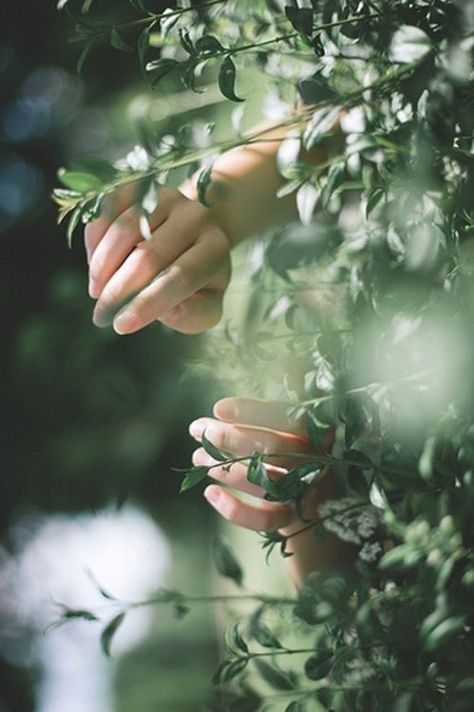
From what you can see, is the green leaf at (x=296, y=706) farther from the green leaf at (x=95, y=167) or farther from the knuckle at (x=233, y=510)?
the green leaf at (x=95, y=167)

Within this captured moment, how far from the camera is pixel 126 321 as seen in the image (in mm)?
651

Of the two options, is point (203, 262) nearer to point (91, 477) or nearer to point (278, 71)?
point (278, 71)

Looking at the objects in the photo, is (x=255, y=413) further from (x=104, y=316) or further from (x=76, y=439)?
(x=76, y=439)

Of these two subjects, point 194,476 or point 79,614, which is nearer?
point 194,476

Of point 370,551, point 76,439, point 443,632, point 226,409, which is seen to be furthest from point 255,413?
point 76,439

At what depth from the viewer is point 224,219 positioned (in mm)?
767

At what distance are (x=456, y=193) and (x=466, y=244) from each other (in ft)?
0.09

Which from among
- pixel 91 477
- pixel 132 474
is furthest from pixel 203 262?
pixel 91 477

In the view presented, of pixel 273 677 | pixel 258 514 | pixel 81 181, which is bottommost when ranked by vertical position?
pixel 273 677

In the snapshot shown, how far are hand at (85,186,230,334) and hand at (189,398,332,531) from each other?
0.08 meters

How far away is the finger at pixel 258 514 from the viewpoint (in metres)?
0.68

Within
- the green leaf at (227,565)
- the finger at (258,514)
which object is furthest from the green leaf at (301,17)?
the green leaf at (227,565)

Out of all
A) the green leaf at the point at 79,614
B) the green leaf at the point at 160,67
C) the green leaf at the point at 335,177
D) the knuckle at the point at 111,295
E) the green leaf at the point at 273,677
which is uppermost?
the green leaf at the point at 160,67


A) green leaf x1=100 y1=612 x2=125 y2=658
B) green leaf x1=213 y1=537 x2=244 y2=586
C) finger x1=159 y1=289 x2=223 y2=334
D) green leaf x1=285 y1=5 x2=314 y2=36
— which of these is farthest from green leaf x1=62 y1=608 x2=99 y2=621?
green leaf x1=285 y1=5 x2=314 y2=36
